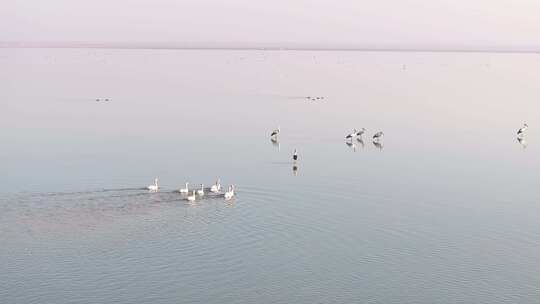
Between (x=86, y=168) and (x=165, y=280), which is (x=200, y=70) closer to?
(x=86, y=168)

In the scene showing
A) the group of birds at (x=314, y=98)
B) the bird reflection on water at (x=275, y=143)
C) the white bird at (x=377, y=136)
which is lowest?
the bird reflection on water at (x=275, y=143)

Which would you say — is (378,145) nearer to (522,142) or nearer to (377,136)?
(377,136)

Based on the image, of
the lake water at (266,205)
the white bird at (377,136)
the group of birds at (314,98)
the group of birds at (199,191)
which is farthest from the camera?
the group of birds at (314,98)

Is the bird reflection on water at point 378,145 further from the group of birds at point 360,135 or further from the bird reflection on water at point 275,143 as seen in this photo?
the bird reflection on water at point 275,143

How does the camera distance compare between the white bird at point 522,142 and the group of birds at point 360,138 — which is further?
the white bird at point 522,142

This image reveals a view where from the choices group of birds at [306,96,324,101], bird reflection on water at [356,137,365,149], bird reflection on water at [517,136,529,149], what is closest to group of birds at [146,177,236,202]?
bird reflection on water at [356,137,365,149]

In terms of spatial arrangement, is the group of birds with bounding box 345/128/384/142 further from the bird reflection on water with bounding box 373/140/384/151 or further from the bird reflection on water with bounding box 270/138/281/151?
the bird reflection on water with bounding box 270/138/281/151

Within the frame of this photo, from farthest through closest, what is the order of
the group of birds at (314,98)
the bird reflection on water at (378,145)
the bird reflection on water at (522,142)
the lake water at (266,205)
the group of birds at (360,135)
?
the group of birds at (314,98) < the group of birds at (360,135) < the bird reflection on water at (522,142) < the bird reflection on water at (378,145) < the lake water at (266,205)

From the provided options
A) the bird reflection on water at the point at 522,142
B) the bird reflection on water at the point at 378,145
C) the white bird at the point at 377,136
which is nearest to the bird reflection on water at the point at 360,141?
the bird reflection on water at the point at 378,145

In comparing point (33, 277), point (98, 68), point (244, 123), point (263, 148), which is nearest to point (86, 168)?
point (263, 148)

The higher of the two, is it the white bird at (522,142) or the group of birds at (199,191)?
the white bird at (522,142)
